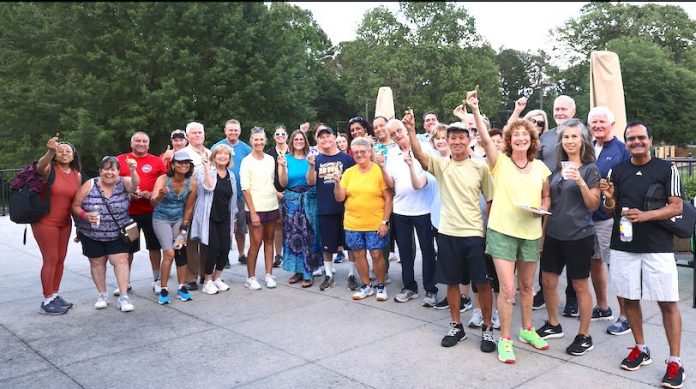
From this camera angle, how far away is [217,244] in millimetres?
5824

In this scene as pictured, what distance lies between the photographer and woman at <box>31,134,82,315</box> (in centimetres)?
509

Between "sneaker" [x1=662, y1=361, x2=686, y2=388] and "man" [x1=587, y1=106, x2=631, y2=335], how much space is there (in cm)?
100

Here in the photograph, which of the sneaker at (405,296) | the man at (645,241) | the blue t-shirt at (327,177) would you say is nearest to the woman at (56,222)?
the blue t-shirt at (327,177)

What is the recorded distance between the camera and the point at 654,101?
34000 millimetres

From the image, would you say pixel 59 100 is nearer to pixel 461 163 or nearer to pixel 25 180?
pixel 25 180

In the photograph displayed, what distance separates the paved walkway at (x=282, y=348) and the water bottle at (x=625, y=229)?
89cm

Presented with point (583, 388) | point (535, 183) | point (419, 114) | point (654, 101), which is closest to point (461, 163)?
point (535, 183)

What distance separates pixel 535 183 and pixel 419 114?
3853 cm

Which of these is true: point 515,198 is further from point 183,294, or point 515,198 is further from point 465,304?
point 183,294

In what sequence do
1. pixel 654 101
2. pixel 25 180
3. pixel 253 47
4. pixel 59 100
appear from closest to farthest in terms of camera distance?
pixel 253 47 < pixel 59 100 < pixel 25 180 < pixel 654 101

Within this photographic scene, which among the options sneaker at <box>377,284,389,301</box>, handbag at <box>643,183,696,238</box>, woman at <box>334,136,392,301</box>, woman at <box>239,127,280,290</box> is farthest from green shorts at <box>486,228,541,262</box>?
woman at <box>239,127,280,290</box>

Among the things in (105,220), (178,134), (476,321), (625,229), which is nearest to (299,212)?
(178,134)

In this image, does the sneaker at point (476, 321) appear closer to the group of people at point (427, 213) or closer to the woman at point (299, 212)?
the group of people at point (427, 213)

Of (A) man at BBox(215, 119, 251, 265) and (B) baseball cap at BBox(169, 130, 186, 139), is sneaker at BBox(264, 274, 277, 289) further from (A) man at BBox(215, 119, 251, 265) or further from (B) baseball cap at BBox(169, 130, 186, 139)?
(B) baseball cap at BBox(169, 130, 186, 139)
